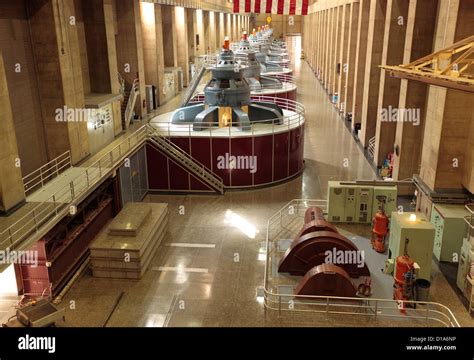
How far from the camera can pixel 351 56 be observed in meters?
27.2

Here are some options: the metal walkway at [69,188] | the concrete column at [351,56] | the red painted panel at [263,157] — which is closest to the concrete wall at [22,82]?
the metal walkway at [69,188]

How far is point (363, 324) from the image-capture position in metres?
9.38

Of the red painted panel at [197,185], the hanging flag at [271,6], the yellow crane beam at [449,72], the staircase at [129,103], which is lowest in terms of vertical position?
the red painted panel at [197,185]

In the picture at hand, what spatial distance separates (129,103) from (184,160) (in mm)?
4864

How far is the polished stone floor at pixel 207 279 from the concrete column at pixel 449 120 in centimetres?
286

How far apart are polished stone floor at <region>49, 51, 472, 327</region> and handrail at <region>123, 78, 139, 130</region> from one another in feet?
14.4

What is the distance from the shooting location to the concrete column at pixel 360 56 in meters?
23.3

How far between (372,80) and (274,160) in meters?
6.66

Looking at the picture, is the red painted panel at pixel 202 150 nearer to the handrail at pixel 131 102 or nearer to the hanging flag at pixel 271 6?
the handrail at pixel 131 102

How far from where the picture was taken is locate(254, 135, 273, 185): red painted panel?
56.0ft

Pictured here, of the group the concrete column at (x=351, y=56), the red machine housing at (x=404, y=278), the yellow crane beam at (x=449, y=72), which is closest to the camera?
the yellow crane beam at (x=449, y=72)

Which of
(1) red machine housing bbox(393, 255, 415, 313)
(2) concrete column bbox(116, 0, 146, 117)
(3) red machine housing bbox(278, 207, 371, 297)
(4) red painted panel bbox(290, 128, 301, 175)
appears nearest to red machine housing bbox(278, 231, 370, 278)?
(3) red machine housing bbox(278, 207, 371, 297)

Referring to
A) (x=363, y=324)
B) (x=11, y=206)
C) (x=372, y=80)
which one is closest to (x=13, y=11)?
(x=11, y=206)

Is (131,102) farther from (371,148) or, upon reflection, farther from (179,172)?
(371,148)
